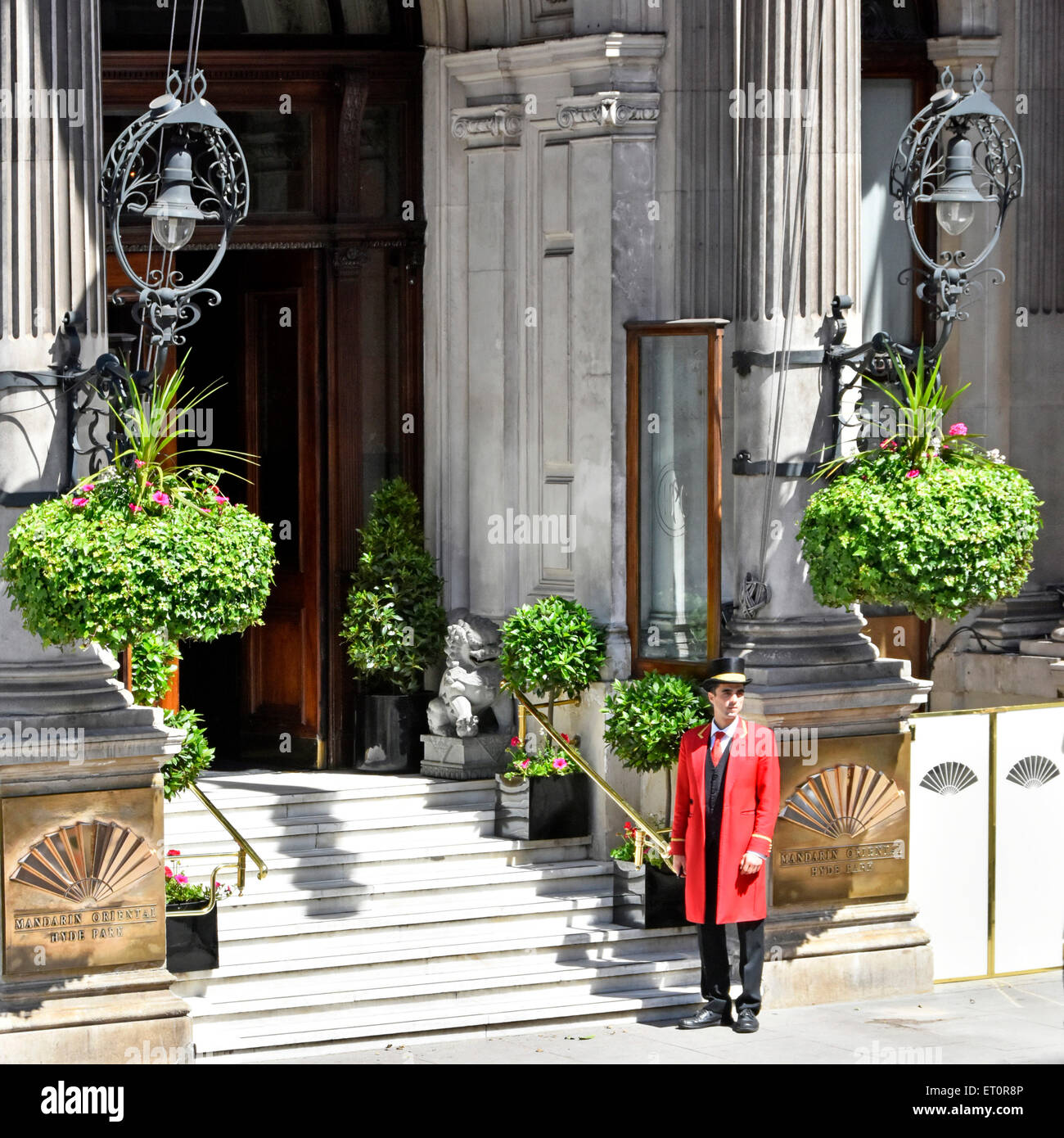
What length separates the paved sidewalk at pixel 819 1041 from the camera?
11133mm

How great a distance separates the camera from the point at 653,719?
501 inches

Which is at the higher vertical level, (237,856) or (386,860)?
(237,856)

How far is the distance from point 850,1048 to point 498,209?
5.80 m

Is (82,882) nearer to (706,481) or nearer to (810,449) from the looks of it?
(706,481)

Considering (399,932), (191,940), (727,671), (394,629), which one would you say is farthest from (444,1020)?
(394,629)

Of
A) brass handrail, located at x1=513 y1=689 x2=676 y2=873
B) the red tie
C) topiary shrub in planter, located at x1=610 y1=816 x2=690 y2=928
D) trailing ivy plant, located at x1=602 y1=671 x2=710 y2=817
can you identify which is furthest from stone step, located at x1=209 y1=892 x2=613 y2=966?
the red tie

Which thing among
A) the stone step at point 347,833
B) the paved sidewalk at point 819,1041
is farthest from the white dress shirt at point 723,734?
the stone step at point 347,833

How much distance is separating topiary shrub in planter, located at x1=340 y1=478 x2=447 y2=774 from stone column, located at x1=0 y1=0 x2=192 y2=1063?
3395 mm

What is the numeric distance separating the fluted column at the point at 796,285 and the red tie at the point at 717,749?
887 mm

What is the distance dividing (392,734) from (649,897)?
2601 millimetres

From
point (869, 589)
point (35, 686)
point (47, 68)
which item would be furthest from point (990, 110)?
point (35, 686)

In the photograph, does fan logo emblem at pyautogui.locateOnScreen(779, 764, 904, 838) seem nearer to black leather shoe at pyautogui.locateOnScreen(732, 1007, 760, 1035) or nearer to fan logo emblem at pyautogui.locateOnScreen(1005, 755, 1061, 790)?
fan logo emblem at pyautogui.locateOnScreen(1005, 755, 1061, 790)

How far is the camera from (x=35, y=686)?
11000 millimetres

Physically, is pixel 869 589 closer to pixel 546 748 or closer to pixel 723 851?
pixel 723 851
